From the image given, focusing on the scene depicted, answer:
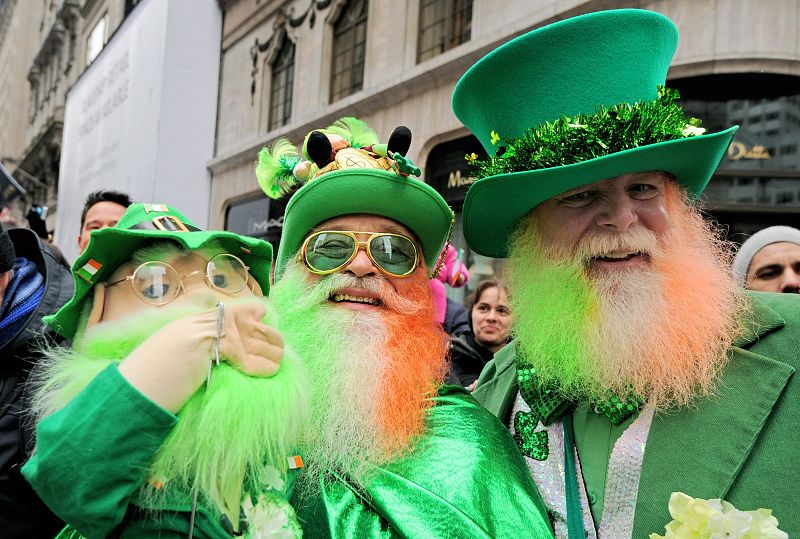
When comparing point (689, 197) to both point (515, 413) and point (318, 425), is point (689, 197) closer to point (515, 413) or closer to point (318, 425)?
point (515, 413)

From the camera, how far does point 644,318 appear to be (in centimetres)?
172

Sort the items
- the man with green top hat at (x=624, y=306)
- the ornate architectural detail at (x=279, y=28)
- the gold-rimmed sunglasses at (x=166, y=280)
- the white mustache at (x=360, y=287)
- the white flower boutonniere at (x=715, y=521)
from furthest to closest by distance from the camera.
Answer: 1. the ornate architectural detail at (x=279, y=28)
2. the white mustache at (x=360, y=287)
3. the man with green top hat at (x=624, y=306)
4. the gold-rimmed sunglasses at (x=166, y=280)
5. the white flower boutonniere at (x=715, y=521)

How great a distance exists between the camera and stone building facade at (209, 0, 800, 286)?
5578 mm

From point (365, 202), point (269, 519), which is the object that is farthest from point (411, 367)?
point (269, 519)

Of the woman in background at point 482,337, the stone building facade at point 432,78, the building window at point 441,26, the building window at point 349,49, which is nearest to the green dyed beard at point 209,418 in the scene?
the woman in background at point 482,337

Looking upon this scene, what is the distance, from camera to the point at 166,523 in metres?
1.27

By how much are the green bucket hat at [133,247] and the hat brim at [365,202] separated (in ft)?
1.41

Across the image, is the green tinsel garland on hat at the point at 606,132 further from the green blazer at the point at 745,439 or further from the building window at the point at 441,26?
the building window at the point at 441,26

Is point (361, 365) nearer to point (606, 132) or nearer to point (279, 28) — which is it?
point (606, 132)

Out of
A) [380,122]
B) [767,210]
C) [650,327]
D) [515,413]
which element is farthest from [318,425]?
[380,122]

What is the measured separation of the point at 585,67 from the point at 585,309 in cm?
68

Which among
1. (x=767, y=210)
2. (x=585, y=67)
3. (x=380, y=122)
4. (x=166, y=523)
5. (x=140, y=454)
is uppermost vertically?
(x=380, y=122)

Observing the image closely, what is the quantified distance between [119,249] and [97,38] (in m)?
23.4

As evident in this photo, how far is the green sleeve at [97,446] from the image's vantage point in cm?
117
